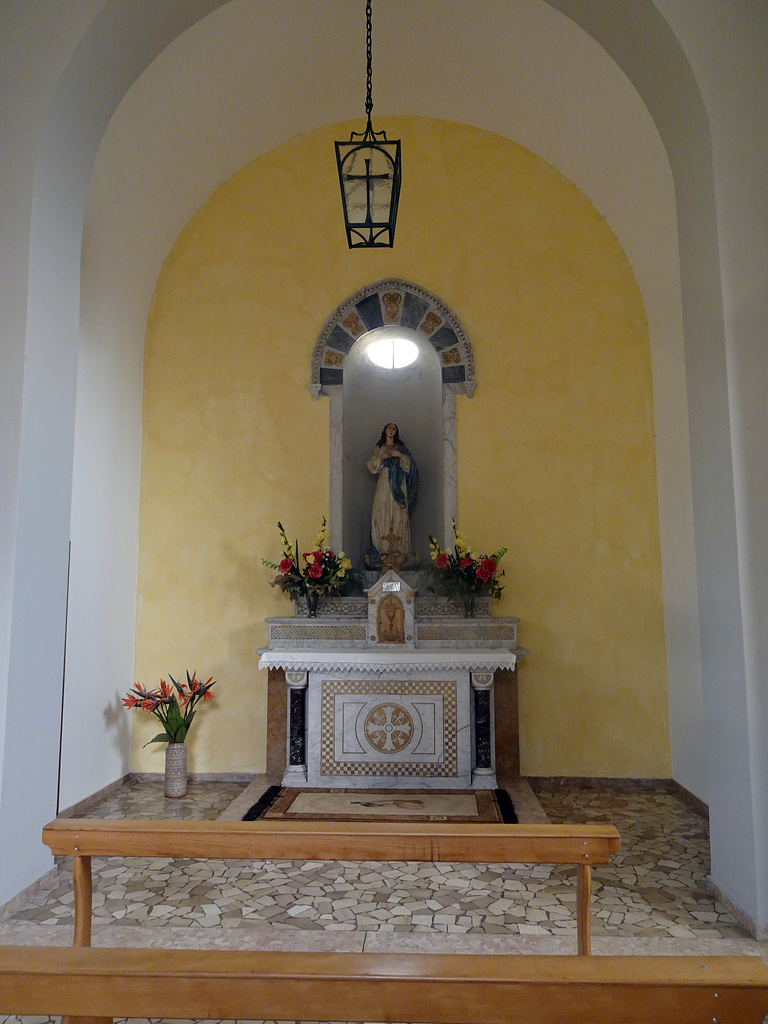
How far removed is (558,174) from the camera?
7.15m

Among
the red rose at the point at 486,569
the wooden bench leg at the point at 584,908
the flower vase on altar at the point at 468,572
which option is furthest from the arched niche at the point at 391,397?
the wooden bench leg at the point at 584,908

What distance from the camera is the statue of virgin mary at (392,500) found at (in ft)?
22.6

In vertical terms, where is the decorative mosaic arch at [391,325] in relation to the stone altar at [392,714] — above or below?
above

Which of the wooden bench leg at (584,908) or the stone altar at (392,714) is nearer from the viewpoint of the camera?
the wooden bench leg at (584,908)

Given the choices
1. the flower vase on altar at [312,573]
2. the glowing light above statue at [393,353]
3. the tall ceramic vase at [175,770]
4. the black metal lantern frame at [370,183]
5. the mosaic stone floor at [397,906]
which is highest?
the glowing light above statue at [393,353]

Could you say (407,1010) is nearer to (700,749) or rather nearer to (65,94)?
(65,94)

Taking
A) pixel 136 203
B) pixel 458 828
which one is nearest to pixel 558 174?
pixel 136 203

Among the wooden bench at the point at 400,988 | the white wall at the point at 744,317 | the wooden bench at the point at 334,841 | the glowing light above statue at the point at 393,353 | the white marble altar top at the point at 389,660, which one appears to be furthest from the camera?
the glowing light above statue at the point at 393,353

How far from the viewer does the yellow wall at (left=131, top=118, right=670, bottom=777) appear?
6.62 metres

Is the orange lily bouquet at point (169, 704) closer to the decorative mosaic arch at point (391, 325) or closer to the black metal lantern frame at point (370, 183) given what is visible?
the decorative mosaic arch at point (391, 325)

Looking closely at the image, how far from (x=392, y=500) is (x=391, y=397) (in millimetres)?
1157

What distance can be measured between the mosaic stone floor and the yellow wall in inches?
72.2

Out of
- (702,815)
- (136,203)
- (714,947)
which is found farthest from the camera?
(136,203)

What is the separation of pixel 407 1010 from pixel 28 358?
10.5 ft
